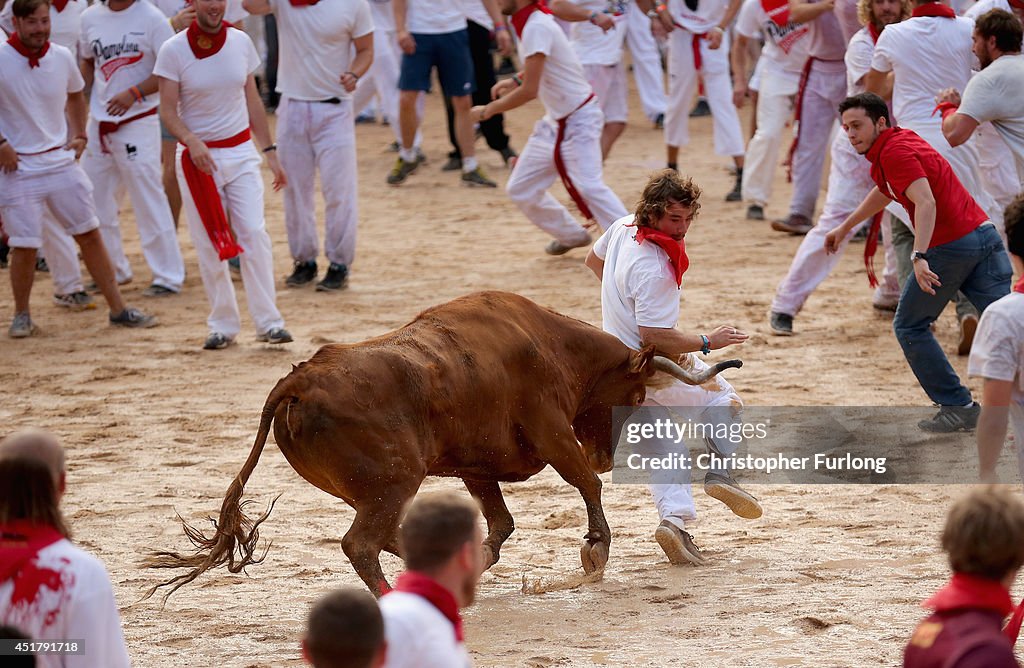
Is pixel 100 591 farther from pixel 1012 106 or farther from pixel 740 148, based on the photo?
pixel 740 148

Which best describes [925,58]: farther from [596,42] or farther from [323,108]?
[596,42]

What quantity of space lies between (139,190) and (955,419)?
639 centimetres

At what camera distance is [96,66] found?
10641 mm

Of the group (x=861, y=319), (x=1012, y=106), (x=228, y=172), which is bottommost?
(x=861, y=319)

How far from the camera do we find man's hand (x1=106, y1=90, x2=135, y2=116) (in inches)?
404

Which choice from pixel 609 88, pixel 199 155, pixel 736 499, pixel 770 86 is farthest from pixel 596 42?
pixel 736 499

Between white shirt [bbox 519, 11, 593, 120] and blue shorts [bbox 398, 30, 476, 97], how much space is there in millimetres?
3540

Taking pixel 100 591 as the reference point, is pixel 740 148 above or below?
below

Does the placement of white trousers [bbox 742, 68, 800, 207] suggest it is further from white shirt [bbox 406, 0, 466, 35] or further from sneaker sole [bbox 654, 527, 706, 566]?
sneaker sole [bbox 654, 527, 706, 566]

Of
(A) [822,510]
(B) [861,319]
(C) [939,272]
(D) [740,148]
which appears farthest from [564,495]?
(D) [740,148]

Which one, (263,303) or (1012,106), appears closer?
(1012,106)

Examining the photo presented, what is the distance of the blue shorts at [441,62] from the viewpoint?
47.3ft

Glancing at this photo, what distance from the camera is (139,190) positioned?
10875 mm

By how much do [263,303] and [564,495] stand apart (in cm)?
339
